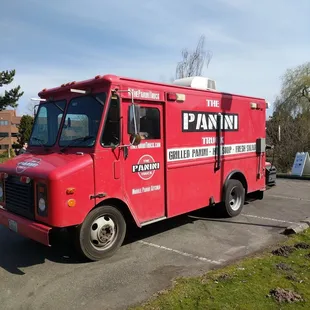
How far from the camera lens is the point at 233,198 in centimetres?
789

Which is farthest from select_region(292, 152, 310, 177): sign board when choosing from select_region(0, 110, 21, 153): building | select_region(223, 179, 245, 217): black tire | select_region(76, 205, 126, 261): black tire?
select_region(0, 110, 21, 153): building

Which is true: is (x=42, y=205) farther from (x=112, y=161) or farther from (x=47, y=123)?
(x=47, y=123)

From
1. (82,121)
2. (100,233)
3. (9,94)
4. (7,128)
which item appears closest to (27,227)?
(100,233)

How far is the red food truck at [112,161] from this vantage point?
4.79 m

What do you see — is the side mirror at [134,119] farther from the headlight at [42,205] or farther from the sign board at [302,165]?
the sign board at [302,165]

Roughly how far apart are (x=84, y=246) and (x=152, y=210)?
1.40 metres

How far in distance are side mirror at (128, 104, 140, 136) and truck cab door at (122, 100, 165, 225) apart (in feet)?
0.69

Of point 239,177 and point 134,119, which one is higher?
point 134,119

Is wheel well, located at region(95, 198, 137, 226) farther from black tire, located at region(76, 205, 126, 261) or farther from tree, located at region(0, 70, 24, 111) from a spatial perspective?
tree, located at region(0, 70, 24, 111)

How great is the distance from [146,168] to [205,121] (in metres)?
1.87

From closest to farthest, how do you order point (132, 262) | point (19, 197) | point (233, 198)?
point (132, 262), point (19, 197), point (233, 198)

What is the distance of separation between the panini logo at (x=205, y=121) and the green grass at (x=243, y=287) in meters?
2.68

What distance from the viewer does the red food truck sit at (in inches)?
189

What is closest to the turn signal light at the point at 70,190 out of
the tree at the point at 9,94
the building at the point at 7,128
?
the tree at the point at 9,94
